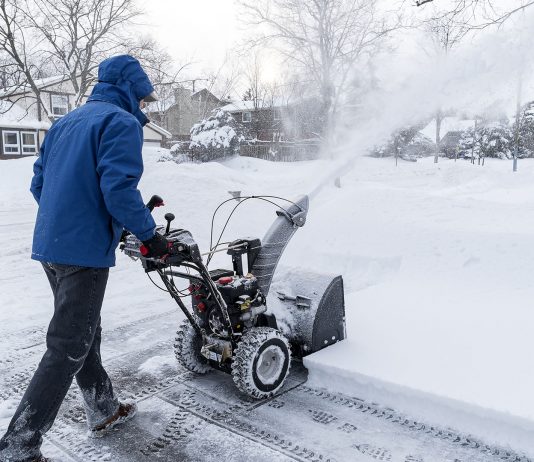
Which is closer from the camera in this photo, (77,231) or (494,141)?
(77,231)

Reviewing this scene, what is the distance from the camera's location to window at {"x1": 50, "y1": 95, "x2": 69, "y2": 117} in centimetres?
3273

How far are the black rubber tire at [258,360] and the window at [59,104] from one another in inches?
1286

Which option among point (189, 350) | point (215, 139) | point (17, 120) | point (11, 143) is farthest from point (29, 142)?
point (189, 350)

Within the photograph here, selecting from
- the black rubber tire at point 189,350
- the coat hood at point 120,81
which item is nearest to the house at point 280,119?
the black rubber tire at point 189,350

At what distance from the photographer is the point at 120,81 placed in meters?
2.90

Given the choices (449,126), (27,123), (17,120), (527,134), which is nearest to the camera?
(527,134)

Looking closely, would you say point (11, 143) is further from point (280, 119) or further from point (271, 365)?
point (271, 365)

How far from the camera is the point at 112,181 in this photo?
2.56 meters

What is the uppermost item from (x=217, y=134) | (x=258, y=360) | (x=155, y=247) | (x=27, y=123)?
(x=27, y=123)

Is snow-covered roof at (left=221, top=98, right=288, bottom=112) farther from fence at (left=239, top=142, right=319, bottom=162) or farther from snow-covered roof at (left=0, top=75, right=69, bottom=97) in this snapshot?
snow-covered roof at (left=0, top=75, right=69, bottom=97)

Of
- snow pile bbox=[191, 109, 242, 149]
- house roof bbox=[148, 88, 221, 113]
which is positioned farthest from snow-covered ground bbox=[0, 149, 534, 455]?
house roof bbox=[148, 88, 221, 113]

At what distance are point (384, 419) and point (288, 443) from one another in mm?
664

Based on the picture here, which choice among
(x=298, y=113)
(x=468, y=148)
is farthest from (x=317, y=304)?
(x=468, y=148)

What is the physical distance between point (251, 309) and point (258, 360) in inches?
13.7
